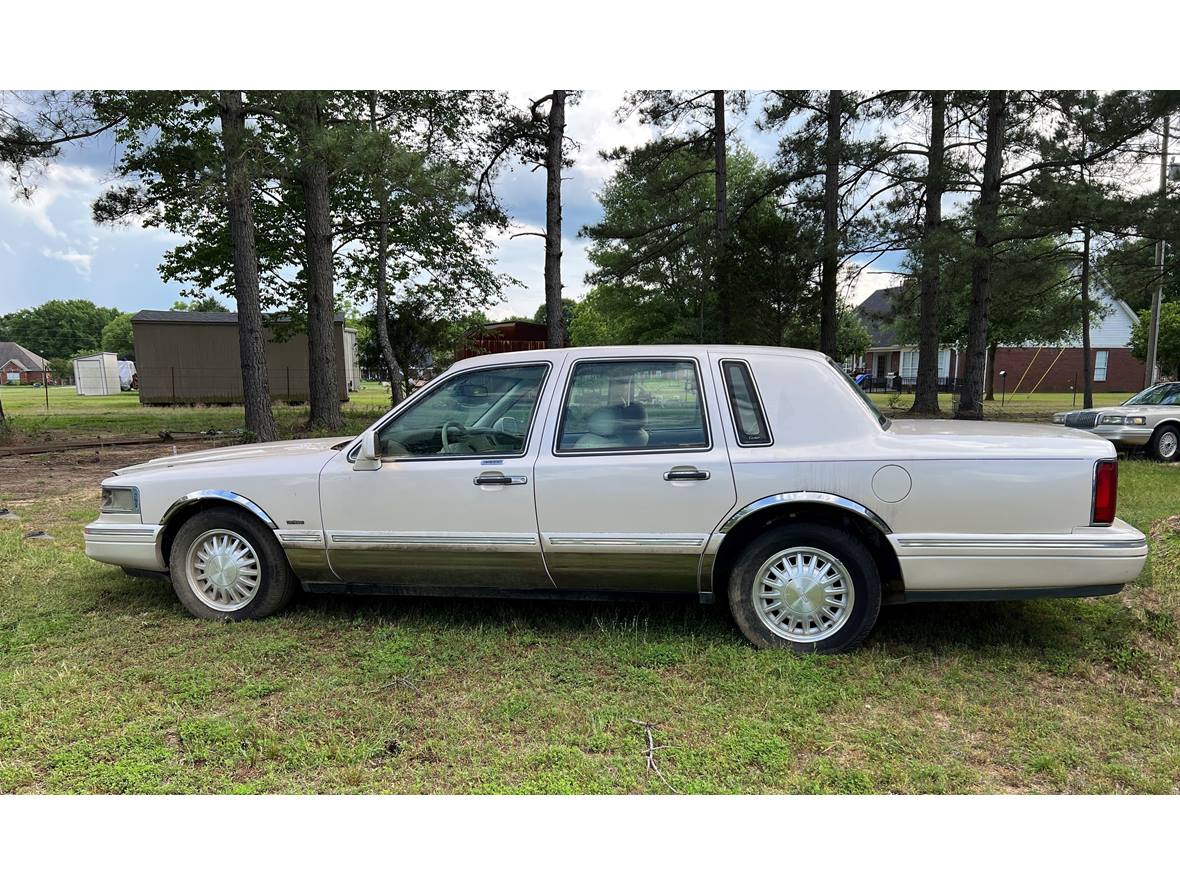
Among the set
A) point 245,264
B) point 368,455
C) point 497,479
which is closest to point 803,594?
point 497,479

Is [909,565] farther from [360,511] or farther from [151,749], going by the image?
[151,749]

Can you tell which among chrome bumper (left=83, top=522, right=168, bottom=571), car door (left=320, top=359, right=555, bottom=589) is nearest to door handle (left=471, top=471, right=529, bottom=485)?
car door (left=320, top=359, right=555, bottom=589)

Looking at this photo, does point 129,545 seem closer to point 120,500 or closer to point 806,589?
point 120,500

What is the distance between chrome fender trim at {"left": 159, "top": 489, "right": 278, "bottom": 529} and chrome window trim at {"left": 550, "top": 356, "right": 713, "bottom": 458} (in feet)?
5.97

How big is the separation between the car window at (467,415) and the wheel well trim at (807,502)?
1.28 m

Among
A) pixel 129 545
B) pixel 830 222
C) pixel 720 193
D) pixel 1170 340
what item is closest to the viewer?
pixel 129 545

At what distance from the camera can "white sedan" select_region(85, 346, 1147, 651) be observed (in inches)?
134

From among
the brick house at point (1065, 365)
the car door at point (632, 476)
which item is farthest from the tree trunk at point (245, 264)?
the brick house at point (1065, 365)

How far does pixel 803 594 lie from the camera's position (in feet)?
12.0

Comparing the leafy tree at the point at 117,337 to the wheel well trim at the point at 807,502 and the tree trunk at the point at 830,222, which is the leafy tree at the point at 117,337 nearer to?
the tree trunk at the point at 830,222

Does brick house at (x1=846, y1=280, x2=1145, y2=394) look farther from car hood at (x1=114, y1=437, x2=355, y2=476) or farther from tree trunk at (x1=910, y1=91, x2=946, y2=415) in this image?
car hood at (x1=114, y1=437, x2=355, y2=476)

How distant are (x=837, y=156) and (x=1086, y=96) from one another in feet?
15.3

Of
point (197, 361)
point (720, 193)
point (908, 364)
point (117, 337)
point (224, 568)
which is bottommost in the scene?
point (224, 568)

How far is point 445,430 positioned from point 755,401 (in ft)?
5.80
